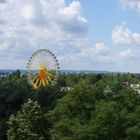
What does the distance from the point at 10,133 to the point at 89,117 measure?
19.4 m

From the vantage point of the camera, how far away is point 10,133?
209 feet

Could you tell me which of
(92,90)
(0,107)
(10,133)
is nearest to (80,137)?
(92,90)

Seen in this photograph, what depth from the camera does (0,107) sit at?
86.0 meters

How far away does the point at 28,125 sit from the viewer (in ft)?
206

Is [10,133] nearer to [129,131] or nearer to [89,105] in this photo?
[89,105]

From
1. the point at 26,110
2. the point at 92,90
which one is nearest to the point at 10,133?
the point at 26,110

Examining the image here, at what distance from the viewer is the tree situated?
203 feet

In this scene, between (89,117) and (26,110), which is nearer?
(89,117)

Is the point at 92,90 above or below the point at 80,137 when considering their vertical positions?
above

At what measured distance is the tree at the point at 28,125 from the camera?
62.0 m

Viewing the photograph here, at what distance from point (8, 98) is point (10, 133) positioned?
79.6ft

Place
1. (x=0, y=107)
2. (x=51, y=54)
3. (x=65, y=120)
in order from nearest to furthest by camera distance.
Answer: (x=65, y=120), (x=0, y=107), (x=51, y=54)

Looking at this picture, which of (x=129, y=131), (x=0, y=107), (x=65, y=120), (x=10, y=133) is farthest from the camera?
(x=0, y=107)

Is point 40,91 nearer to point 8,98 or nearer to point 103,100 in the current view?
point 8,98
